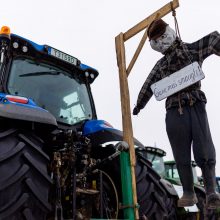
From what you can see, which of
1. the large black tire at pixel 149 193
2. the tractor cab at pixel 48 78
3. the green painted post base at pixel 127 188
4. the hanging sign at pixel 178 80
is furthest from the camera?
the tractor cab at pixel 48 78

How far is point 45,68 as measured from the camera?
382 cm

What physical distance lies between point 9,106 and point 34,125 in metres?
0.28

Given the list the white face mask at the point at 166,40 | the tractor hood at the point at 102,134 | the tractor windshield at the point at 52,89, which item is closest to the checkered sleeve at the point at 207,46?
the white face mask at the point at 166,40

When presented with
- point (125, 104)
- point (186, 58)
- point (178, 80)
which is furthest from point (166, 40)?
point (125, 104)

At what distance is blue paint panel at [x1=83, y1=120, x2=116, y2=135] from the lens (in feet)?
11.6

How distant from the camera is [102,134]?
351 cm

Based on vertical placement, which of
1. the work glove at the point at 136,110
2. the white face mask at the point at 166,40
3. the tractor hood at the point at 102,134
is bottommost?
the tractor hood at the point at 102,134

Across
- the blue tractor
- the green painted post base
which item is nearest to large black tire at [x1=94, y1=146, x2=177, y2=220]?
the blue tractor

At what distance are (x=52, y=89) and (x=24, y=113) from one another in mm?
1062

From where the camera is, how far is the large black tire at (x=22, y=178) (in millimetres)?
2498

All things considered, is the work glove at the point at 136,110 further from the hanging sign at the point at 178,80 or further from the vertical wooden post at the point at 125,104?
the hanging sign at the point at 178,80

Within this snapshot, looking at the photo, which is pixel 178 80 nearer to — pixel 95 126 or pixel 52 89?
pixel 95 126

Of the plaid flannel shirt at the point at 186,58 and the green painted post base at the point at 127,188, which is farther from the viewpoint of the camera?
the green painted post base at the point at 127,188

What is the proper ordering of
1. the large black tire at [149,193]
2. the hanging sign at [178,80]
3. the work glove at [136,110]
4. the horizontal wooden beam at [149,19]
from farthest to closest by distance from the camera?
the large black tire at [149,193]
the work glove at [136,110]
the horizontal wooden beam at [149,19]
the hanging sign at [178,80]
